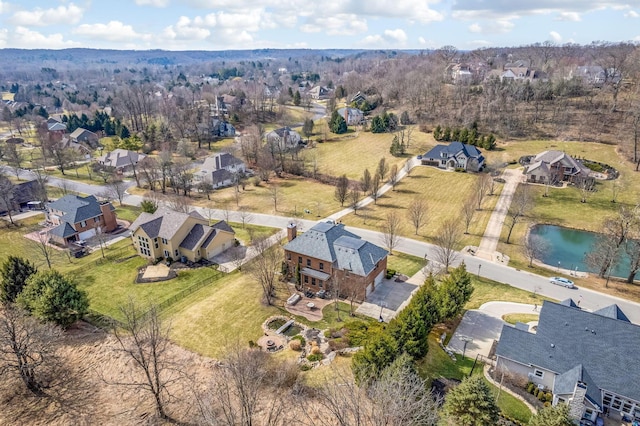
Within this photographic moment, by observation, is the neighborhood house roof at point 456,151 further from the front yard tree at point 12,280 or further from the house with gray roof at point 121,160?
the front yard tree at point 12,280

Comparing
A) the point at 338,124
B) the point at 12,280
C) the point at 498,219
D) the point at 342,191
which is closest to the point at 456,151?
the point at 498,219

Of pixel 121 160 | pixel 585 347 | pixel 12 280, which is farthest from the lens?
pixel 121 160

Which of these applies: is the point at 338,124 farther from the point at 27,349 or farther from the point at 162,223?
the point at 27,349

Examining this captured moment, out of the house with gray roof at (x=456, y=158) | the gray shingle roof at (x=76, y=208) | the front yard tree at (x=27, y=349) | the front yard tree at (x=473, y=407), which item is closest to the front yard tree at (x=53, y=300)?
the front yard tree at (x=27, y=349)

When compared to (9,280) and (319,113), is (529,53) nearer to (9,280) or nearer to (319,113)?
(319,113)

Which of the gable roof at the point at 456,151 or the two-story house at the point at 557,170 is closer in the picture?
the two-story house at the point at 557,170

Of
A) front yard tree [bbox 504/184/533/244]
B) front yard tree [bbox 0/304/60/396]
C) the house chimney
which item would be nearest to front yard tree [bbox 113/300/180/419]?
front yard tree [bbox 0/304/60/396]
